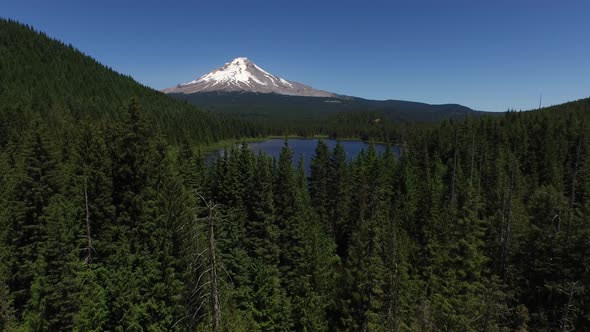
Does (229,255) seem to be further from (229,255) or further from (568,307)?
(568,307)

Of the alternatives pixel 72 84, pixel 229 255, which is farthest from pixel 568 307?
pixel 72 84

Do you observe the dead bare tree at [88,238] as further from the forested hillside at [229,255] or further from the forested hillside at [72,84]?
the forested hillside at [72,84]

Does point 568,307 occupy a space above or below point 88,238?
below

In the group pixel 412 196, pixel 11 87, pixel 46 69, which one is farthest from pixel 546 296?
pixel 46 69

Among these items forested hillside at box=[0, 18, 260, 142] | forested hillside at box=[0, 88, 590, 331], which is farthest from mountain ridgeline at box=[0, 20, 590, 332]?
forested hillside at box=[0, 18, 260, 142]

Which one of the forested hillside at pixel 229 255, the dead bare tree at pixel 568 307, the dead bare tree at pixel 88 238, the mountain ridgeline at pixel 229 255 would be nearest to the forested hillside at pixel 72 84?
the mountain ridgeline at pixel 229 255

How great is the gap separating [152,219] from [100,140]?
7.93m

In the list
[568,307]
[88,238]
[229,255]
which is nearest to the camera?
[568,307]

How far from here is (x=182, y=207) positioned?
25422 mm

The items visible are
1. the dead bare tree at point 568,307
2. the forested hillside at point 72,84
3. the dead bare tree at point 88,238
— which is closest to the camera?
the dead bare tree at point 568,307

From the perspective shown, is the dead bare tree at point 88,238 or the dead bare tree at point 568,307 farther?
the dead bare tree at point 88,238

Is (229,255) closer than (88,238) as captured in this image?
No

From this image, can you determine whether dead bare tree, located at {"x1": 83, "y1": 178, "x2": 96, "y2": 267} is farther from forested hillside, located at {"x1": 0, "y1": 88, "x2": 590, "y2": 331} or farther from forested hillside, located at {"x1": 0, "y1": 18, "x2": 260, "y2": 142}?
forested hillside, located at {"x1": 0, "y1": 18, "x2": 260, "y2": 142}

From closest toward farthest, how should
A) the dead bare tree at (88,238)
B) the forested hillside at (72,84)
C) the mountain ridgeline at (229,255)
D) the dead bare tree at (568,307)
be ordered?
the dead bare tree at (568,307), the mountain ridgeline at (229,255), the dead bare tree at (88,238), the forested hillside at (72,84)
